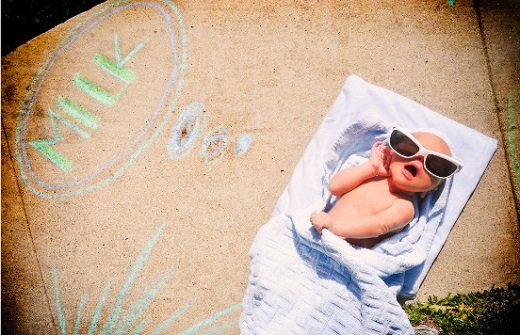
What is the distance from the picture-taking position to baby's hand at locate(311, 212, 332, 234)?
1.86m

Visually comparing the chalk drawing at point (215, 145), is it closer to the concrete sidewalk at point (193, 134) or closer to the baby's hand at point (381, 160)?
the concrete sidewalk at point (193, 134)

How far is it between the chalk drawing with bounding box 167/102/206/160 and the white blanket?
762 millimetres

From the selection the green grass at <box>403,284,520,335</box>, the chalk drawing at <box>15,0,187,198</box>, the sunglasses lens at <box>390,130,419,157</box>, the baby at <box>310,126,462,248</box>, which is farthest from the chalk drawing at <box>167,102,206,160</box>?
the green grass at <box>403,284,520,335</box>

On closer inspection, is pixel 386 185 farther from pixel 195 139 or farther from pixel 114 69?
pixel 114 69

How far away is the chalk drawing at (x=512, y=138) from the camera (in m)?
2.21

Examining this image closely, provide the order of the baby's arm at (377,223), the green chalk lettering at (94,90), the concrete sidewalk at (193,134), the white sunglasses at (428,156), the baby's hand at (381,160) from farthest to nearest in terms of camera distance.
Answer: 1. the green chalk lettering at (94,90)
2. the concrete sidewalk at (193,134)
3. the baby's hand at (381,160)
4. the baby's arm at (377,223)
5. the white sunglasses at (428,156)

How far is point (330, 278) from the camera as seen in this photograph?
1.88 metres

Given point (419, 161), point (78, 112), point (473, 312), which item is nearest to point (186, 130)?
point (78, 112)

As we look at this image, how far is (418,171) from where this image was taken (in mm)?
1705

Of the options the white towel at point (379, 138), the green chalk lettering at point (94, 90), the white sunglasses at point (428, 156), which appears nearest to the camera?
the white sunglasses at point (428, 156)

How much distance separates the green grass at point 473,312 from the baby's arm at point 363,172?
85 cm

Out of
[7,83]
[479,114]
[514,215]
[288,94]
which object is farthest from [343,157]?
[7,83]

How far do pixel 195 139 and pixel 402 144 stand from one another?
1365 mm

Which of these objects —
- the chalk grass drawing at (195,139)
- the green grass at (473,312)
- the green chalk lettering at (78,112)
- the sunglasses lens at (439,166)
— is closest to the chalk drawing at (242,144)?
the chalk grass drawing at (195,139)
